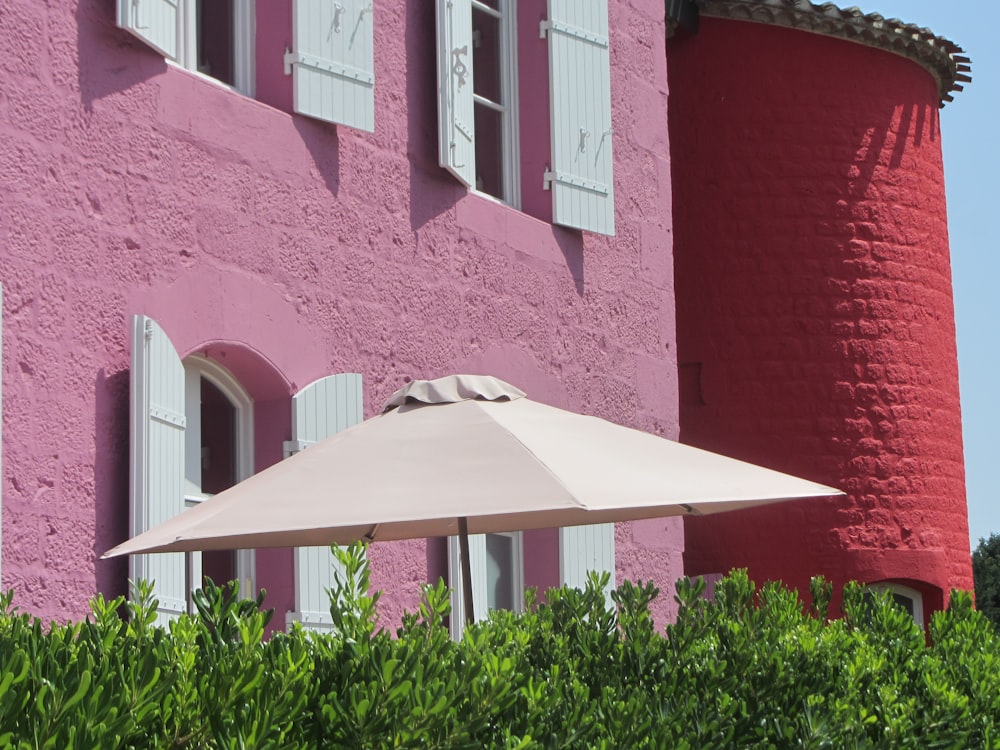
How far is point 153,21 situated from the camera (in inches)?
236

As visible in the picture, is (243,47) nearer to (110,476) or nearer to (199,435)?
(199,435)

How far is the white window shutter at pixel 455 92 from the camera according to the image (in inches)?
296

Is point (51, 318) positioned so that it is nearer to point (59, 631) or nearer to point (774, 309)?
point (59, 631)

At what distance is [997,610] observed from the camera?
66.6 feet

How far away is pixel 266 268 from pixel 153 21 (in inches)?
42.2

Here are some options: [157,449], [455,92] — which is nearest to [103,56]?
[157,449]

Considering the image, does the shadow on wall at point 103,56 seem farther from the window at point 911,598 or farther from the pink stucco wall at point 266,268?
the window at point 911,598

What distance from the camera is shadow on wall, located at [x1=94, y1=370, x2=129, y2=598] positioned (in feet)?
18.8

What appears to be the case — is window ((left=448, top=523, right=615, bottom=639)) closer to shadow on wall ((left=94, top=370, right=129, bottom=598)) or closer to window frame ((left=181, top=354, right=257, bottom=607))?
window frame ((left=181, top=354, right=257, bottom=607))

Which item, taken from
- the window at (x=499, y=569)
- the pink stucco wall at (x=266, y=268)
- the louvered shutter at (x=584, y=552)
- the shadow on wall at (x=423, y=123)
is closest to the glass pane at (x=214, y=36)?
the pink stucco wall at (x=266, y=268)

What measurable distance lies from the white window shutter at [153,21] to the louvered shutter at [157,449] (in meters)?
1.00

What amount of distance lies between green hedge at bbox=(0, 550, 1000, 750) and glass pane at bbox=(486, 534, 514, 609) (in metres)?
2.87

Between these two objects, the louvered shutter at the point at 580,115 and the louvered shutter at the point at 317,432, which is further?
the louvered shutter at the point at 580,115

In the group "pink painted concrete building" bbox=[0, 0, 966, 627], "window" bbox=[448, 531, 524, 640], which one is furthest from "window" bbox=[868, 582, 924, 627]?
"window" bbox=[448, 531, 524, 640]
